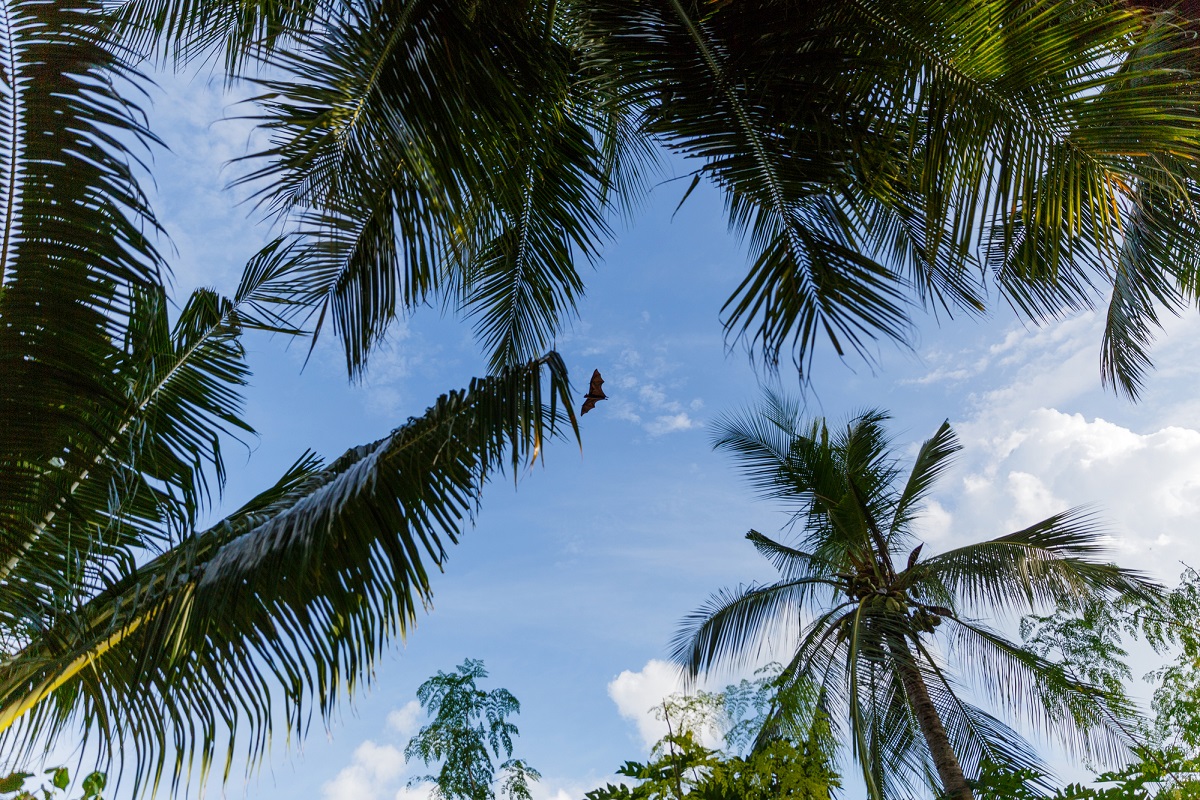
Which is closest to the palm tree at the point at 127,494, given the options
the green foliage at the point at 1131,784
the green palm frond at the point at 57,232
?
the green palm frond at the point at 57,232

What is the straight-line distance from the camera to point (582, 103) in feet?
14.8

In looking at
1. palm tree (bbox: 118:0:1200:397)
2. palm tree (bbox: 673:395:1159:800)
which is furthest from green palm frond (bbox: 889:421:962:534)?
palm tree (bbox: 118:0:1200:397)

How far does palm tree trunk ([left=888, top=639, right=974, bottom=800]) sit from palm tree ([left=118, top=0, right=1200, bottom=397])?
5117 mm

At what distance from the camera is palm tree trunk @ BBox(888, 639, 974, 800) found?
7.75 m

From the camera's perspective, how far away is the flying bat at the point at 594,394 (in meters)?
2.44

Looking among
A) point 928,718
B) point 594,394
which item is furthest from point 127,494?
point 928,718

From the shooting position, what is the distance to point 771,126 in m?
3.48

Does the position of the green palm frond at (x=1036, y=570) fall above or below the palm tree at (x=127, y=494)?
above

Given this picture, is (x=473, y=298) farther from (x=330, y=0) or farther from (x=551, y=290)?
(x=330, y=0)

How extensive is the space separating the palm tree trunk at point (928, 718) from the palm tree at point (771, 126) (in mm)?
5117

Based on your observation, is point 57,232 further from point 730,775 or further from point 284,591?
point 730,775

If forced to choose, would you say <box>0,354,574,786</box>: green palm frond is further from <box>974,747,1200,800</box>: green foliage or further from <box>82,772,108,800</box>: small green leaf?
<box>974,747,1200,800</box>: green foliage

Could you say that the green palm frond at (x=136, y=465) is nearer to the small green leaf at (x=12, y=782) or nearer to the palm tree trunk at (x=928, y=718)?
the small green leaf at (x=12, y=782)

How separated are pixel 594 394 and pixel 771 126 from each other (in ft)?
5.42
